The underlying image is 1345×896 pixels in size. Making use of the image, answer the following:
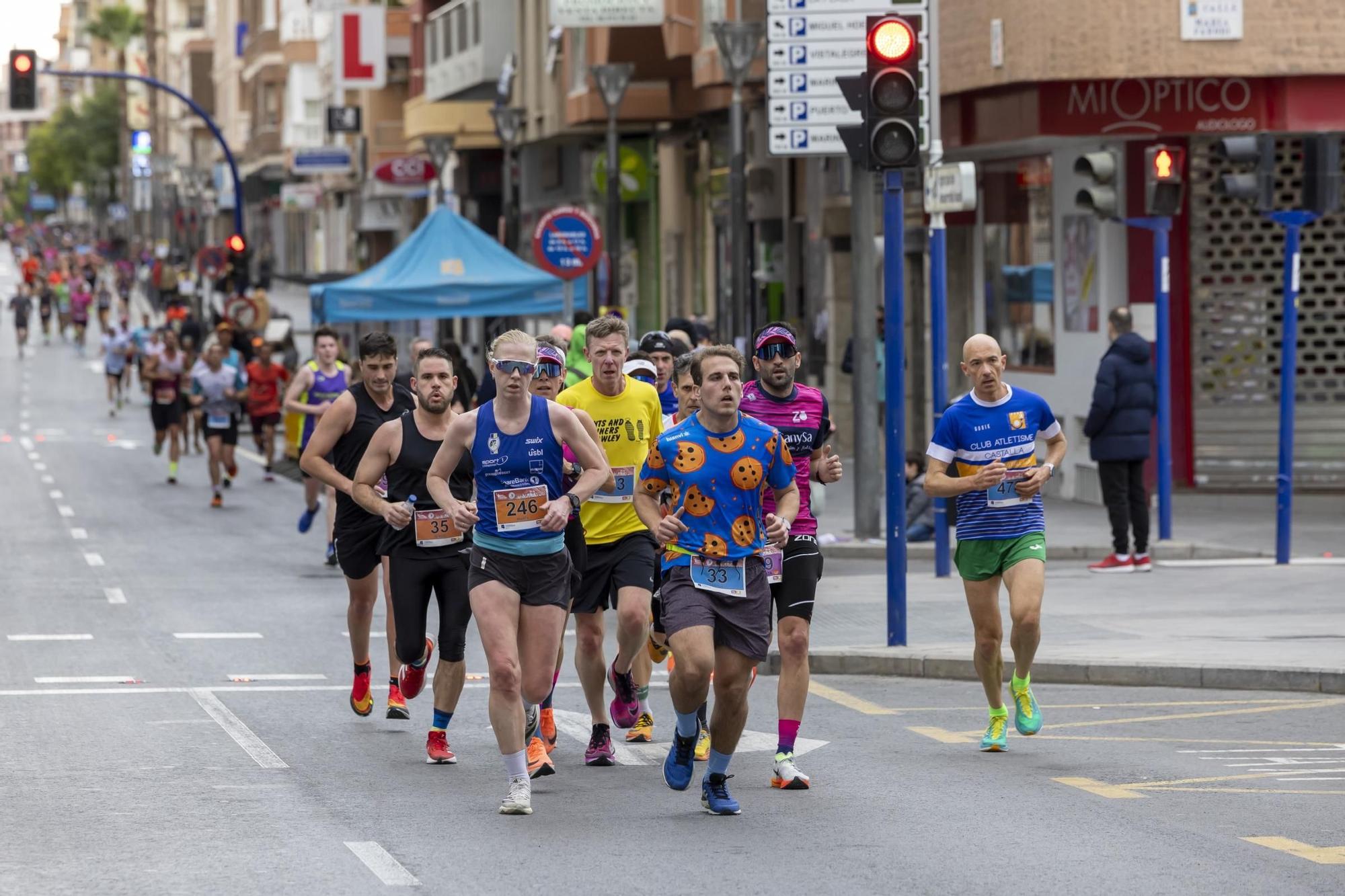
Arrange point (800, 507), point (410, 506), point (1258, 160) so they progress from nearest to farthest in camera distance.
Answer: point (800, 507) → point (410, 506) → point (1258, 160)

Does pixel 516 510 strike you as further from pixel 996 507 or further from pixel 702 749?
pixel 996 507

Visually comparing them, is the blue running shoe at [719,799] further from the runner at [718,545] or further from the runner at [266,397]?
the runner at [266,397]

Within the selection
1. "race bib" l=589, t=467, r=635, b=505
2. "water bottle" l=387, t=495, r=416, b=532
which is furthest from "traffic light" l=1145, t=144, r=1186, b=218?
"water bottle" l=387, t=495, r=416, b=532

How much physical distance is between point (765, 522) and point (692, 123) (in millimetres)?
26231

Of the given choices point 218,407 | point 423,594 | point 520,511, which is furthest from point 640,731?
point 218,407

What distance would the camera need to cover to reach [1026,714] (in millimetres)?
11266

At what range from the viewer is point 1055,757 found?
35.8ft

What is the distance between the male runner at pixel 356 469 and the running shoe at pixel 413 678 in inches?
9.2

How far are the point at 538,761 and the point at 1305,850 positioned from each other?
10.5 feet

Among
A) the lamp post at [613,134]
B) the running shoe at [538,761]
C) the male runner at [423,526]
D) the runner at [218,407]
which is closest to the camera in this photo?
the running shoe at [538,761]

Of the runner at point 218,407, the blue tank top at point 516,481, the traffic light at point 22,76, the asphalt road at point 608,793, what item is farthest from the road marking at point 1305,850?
the traffic light at point 22,76

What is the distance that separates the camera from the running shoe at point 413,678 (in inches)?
458

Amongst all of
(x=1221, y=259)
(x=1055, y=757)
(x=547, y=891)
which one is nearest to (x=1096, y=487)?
(x=1221, y=259)

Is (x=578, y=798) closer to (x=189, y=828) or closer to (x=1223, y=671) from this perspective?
(x=189, y=828)
